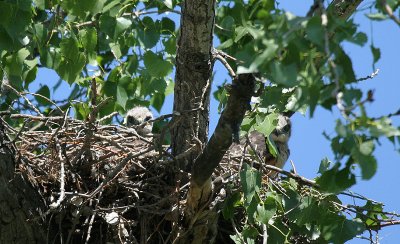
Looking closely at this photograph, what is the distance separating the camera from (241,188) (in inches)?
187

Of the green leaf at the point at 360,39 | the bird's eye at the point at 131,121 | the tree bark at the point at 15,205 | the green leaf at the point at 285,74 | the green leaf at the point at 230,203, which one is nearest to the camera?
the green leaf at the point at 285,74

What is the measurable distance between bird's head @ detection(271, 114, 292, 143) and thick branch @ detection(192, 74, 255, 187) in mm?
2413

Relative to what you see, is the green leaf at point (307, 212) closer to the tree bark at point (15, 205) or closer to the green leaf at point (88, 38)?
the tree bark at point (15, 205)

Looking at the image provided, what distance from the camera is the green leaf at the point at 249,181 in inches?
173

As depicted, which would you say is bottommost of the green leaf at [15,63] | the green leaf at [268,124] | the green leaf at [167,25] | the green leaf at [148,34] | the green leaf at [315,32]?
the green leaf at [315,32]

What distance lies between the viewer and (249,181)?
4.44 m

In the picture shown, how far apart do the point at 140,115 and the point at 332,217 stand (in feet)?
10.5

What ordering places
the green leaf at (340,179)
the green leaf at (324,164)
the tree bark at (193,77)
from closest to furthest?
the green leaf at (340,179), the tree bark at (193,77), the green leaf at (324,164)

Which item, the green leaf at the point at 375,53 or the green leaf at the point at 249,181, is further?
the green leaf at the point at 249,181

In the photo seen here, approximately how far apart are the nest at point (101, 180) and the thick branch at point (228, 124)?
0.37 m

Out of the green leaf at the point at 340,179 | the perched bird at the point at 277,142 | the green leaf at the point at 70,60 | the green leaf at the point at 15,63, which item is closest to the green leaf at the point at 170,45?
the green leaf at the point at 70,60

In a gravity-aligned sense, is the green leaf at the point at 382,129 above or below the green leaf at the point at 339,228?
below

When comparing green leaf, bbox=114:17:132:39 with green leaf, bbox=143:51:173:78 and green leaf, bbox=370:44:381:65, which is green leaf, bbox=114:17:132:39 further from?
green leaf, bbox=370:44:381:65

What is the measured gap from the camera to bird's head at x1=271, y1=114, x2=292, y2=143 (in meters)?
6.90
